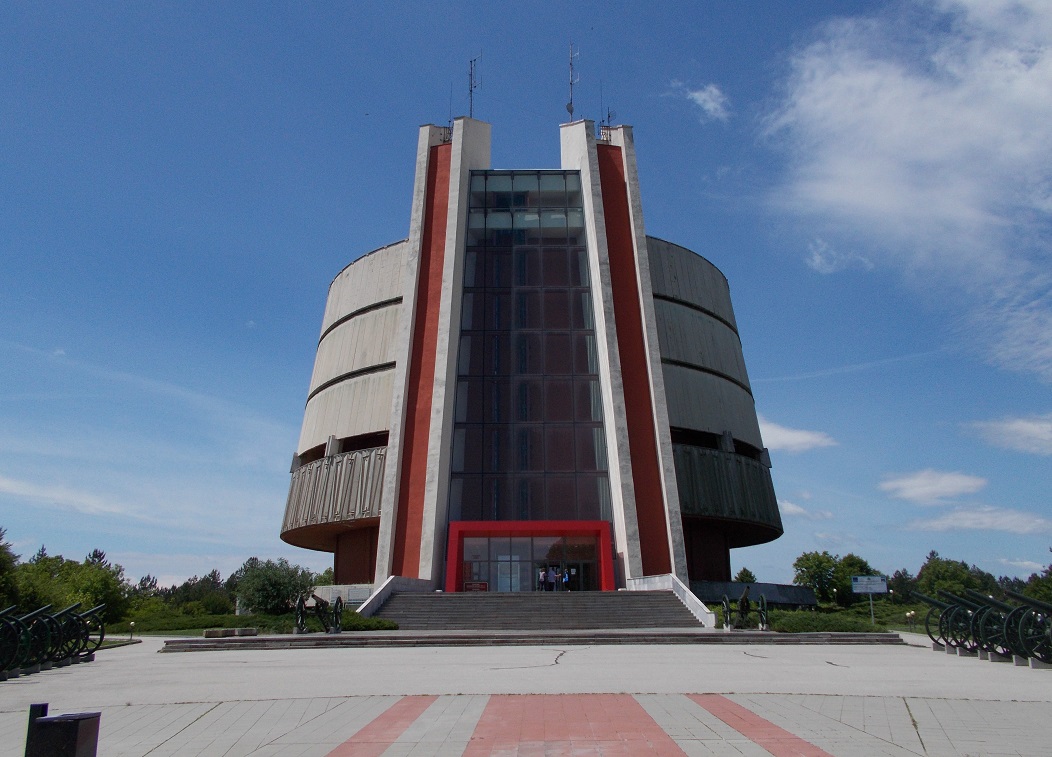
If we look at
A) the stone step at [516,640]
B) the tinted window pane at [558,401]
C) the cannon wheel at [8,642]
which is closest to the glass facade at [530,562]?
the tinted window pane at [558,401]

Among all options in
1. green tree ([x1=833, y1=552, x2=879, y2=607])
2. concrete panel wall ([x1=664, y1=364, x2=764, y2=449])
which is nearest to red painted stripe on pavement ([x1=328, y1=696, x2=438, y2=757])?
concrete panel wall ([x1=664, y1=364, x2=764, y2=449])

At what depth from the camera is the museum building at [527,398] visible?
99.0 ft

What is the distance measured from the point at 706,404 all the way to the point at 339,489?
1909 cm

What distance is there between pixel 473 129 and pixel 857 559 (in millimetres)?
63574

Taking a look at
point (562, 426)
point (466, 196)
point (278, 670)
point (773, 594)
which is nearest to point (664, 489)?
point (562, 426)

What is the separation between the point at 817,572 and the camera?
254 ft

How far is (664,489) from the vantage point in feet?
99.4

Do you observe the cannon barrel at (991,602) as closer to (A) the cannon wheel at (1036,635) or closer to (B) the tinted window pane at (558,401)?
(A) the cannon wheel at (1036,635)

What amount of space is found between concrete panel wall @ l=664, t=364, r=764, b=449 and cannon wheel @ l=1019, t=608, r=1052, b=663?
24700 mm

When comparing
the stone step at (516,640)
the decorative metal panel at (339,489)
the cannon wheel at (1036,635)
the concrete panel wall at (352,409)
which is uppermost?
the concrete panel wall at (352,409)

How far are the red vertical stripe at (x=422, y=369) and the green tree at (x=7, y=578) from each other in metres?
12.6

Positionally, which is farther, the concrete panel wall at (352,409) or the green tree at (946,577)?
the green tree at (946,577)

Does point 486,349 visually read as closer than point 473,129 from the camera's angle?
Yes

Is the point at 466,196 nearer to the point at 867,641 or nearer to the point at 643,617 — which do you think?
the point at 643,617
